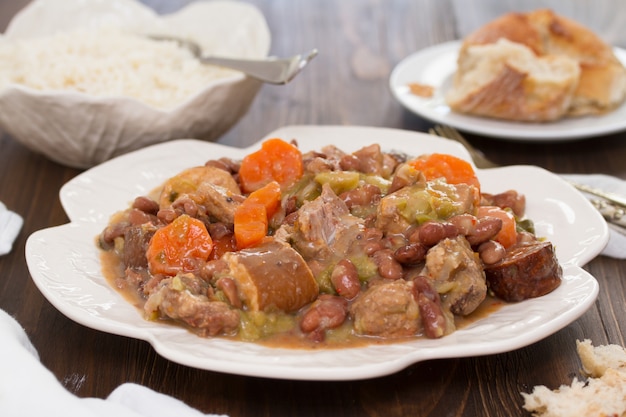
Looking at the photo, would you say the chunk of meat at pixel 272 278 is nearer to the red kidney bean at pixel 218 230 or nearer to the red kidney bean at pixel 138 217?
the red kidney bean at pixel 218 230

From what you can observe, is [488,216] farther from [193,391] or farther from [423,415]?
[193,391]

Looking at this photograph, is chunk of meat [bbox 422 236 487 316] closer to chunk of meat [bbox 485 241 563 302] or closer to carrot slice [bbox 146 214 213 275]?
chunk of meat [bbox 485 241 563 302]

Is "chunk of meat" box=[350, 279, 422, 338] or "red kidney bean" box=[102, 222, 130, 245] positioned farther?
"red kidney bean" box=[102, 222, 130, 245]

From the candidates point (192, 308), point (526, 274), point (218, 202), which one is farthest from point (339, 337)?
point (218, 202)

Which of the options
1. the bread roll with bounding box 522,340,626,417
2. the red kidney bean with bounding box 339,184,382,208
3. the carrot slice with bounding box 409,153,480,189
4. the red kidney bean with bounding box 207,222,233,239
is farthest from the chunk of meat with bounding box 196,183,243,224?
the bread roll with bounding box 522,340,626,417

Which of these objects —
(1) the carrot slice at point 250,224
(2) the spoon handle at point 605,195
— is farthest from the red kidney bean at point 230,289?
(2) the spoon handle at point 605,195

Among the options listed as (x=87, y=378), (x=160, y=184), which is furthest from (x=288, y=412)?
(x=160, y=184)

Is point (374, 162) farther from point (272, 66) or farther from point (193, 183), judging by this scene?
point (272, 66)
